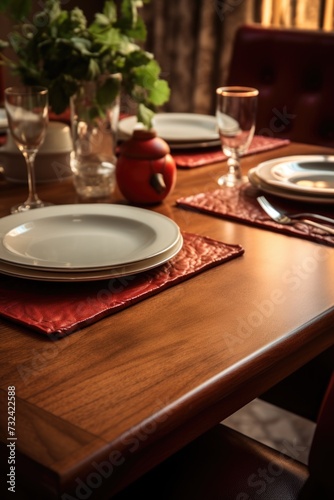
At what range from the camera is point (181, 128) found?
5.07 feet

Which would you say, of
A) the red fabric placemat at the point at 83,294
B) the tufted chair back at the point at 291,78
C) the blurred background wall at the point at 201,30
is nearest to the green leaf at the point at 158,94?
the red fabric placemat at the point at 83,294

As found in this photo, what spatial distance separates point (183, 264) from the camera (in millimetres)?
850

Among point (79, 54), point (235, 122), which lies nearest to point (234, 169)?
point (235, 122)

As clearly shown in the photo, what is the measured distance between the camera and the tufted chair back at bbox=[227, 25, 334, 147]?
1.75m

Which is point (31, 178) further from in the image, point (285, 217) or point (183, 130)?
point (183, 130)

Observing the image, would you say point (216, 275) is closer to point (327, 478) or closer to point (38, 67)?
point (327, 478)

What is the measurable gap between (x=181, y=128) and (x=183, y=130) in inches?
0.9

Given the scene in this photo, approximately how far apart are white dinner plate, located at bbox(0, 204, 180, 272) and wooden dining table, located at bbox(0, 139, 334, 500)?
69mm

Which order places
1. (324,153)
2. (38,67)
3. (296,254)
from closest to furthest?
1. (296,254)
2. (38,67)
3. (324,153)

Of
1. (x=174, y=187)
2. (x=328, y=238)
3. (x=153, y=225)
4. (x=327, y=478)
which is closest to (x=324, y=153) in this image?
(x=174, y=187)

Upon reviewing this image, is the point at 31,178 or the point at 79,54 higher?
the point at 79,54

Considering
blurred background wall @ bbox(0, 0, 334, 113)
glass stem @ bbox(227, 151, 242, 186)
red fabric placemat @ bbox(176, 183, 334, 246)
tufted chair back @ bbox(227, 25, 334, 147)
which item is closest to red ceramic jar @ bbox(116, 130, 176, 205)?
red fabric placemat @ bbox(176, 183, 334, 246)

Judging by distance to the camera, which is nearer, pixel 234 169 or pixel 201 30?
pixel 234 169

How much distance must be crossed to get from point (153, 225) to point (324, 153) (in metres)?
0.61
